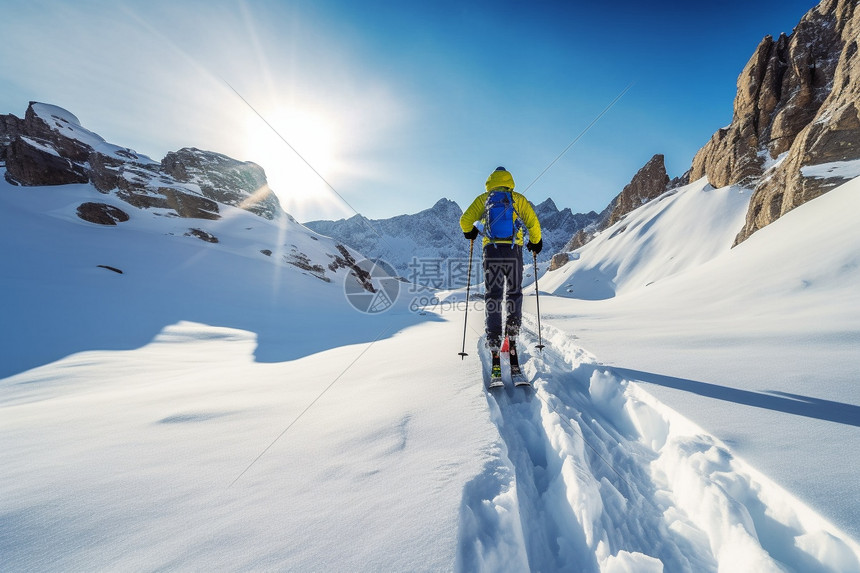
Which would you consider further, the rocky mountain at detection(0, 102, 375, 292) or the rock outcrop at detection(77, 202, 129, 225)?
the rocky mountain at detection(0, 102, 375, 292)

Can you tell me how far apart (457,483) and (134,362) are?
9182 mm

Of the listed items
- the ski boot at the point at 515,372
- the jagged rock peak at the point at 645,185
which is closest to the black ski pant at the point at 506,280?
the ski boot at the point at 515,372

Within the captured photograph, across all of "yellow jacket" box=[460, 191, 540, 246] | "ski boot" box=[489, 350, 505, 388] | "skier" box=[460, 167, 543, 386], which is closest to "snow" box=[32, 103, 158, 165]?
"yellow jacket" box=[460, 191, 540, 246]

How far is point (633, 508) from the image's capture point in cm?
195

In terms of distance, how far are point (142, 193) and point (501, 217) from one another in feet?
187

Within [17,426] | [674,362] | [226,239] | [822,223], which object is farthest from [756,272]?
[226,239]

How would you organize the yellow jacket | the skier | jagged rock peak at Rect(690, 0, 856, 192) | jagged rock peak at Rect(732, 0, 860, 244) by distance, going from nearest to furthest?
1. the skier
2. the yellow jacket
3. jagged rock peak at Rect(732, 0, 860, 244)
4. jagged rock peak at Rect(690, 0, 856, 192)

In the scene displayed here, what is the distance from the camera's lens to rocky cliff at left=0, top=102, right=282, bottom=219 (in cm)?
4088

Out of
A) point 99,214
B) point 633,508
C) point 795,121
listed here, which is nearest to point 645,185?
point 795,121

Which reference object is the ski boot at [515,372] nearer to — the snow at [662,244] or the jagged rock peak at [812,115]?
the jagged rock peak at [812,115]

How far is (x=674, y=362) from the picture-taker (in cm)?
376

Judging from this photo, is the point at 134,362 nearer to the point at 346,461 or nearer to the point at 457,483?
the point at 346,461

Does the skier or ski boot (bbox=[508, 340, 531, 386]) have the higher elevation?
the skier

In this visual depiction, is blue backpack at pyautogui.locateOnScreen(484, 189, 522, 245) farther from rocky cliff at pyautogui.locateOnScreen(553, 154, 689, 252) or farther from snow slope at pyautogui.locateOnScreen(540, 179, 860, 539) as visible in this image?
rocky cliff at pyautogui.locateOnScreen(553, 154, 689, 252)
